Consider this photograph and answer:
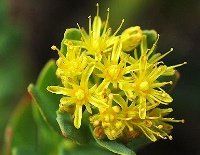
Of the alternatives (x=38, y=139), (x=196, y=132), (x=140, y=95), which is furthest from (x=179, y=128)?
(x=140, y=95)

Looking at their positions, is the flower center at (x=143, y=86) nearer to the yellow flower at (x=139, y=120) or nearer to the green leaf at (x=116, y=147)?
the yellow flower at (x=139, y=120)

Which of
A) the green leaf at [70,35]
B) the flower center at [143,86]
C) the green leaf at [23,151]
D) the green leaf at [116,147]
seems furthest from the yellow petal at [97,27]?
the green leaf at [23,151]

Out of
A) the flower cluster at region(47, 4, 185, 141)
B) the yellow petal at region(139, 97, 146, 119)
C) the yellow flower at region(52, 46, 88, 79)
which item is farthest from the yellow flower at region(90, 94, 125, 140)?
the yellow flower at region(52, 46, 88, 79)

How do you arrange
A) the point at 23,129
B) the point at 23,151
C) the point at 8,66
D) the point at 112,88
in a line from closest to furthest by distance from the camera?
the point at 112,88, the point at 23,151, the point at 23,129, the point at 8,66

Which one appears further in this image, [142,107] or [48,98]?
[48,98]

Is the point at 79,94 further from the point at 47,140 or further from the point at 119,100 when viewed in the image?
the point at 47,140

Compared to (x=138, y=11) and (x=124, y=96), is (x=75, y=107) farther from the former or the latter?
(x=138, y=11)

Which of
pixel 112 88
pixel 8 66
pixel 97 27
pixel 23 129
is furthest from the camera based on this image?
pixel 8 66

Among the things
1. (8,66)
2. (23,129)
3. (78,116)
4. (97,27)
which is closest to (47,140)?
(23,129)

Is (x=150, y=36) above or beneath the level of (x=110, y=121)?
above
